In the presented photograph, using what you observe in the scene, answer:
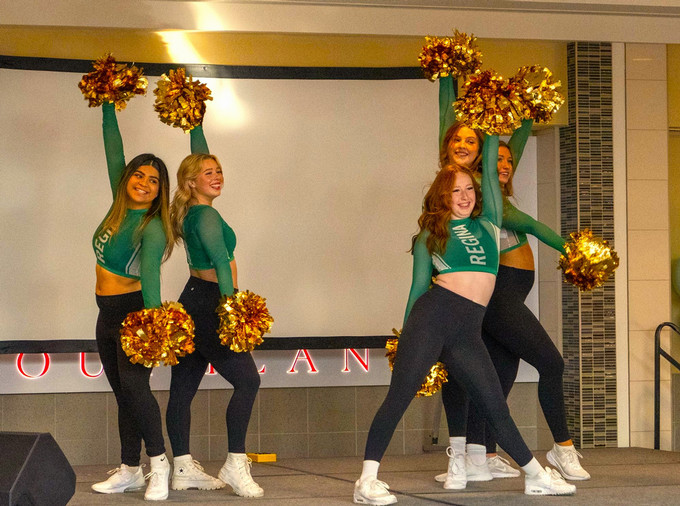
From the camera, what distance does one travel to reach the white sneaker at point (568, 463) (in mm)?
4344

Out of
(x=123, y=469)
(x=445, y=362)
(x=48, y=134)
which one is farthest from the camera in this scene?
(x=48, y=134)

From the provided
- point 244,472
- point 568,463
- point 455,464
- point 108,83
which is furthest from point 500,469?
point 108,83

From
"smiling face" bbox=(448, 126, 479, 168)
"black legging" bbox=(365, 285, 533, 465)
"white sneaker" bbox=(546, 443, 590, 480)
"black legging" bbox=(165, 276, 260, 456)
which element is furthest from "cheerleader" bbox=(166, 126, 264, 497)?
"white sneaker" bbox=(546, 443, 590, 480)

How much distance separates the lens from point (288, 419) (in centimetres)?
578

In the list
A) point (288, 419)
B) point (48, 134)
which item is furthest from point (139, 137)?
point (288, 419)

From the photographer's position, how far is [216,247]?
3.94m

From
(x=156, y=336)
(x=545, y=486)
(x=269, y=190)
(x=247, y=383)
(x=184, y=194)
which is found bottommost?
(x=545, y=486)

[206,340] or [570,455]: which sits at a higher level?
[206,340]

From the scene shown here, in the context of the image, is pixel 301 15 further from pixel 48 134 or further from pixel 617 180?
pixel 617 180

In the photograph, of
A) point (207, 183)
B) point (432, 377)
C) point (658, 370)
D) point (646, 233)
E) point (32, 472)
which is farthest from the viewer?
point (646, 233)

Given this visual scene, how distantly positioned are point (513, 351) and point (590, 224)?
1969mm

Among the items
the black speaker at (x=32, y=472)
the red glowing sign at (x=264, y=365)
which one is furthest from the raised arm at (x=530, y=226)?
the black speaker at (x=32, y=472)

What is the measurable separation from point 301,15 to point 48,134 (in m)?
1.61

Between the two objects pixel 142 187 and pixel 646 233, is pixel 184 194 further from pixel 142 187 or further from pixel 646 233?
pixel 646 233
